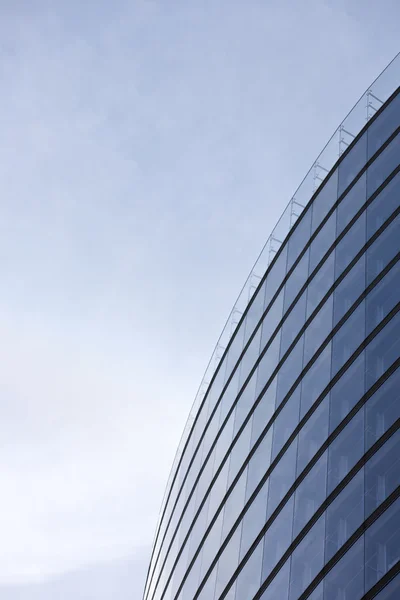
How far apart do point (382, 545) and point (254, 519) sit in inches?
346

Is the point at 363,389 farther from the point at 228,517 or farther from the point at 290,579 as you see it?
the point at 228,517

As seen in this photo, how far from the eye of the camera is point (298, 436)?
26516mm

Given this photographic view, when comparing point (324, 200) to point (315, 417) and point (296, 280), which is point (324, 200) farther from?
point (315, 417)

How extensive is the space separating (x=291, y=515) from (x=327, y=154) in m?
14.3

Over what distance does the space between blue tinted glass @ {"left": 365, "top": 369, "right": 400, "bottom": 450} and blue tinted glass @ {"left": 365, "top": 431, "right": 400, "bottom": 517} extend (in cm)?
53

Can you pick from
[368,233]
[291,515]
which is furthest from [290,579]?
[368,233]

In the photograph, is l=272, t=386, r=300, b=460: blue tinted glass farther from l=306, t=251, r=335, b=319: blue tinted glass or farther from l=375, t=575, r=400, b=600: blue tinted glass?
l=375, t=575, r=400, b=600: blue tinted glass

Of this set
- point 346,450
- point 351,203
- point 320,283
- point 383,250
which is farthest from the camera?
point 351,203

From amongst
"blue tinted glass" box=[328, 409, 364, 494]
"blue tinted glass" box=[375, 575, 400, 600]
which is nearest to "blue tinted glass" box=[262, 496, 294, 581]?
"blue tinted glass" box=[328, 409, 364, 494]

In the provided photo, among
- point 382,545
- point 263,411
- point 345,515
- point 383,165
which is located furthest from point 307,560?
point 383,165

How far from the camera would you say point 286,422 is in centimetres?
2803

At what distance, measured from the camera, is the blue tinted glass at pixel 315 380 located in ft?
85.9

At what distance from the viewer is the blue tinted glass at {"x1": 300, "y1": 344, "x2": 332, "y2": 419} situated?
85.9ft

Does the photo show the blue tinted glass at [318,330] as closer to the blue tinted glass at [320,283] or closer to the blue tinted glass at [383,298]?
the blue tinted glass at [320,283]
